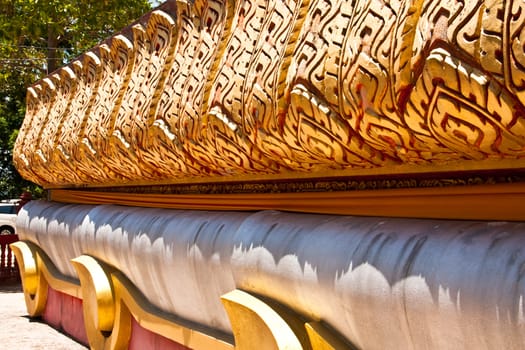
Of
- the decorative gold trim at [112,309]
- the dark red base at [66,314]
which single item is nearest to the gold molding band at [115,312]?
the decorative gold trim at [112,309]

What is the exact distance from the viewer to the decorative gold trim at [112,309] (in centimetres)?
259

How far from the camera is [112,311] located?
9.99 feet

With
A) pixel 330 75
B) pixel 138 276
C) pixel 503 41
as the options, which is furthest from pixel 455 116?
pixel 138 276

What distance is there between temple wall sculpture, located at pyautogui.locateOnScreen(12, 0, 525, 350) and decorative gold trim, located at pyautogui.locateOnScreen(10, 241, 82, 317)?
34.4 inches

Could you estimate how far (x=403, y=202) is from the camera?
155cm

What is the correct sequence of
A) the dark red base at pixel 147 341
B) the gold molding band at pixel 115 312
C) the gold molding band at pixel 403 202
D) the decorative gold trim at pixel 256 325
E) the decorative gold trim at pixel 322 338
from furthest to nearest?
the dark red base at pixel 147 341
the gold molding band at pixel 115 312
the decorative gold trim at pixel 256 325
the decorative gold trim at pixel 322 338
the gold molding band at pixel 403 202

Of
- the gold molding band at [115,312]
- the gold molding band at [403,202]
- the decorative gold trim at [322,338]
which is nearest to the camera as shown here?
the gold molding band at [403,202]

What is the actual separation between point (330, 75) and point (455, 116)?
39 centimetres

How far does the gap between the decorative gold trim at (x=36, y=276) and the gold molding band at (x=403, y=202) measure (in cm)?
184

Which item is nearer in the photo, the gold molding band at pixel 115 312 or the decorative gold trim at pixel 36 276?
the gold molding band at pixel 115 312

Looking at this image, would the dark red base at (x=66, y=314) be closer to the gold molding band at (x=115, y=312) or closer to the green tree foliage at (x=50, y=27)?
the gold molding band at (x=115, y=312)

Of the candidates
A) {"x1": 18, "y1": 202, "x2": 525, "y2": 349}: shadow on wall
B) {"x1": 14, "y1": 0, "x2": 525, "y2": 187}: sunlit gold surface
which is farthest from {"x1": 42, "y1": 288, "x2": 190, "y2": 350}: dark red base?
{"x1": 14, "y1": 0, "x2": 525, "y2": 187}: sunlit gold surface

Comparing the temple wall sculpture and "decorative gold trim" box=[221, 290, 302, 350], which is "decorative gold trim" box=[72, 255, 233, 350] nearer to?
the temple wall sculpture

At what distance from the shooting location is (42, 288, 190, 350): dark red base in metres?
2.81
